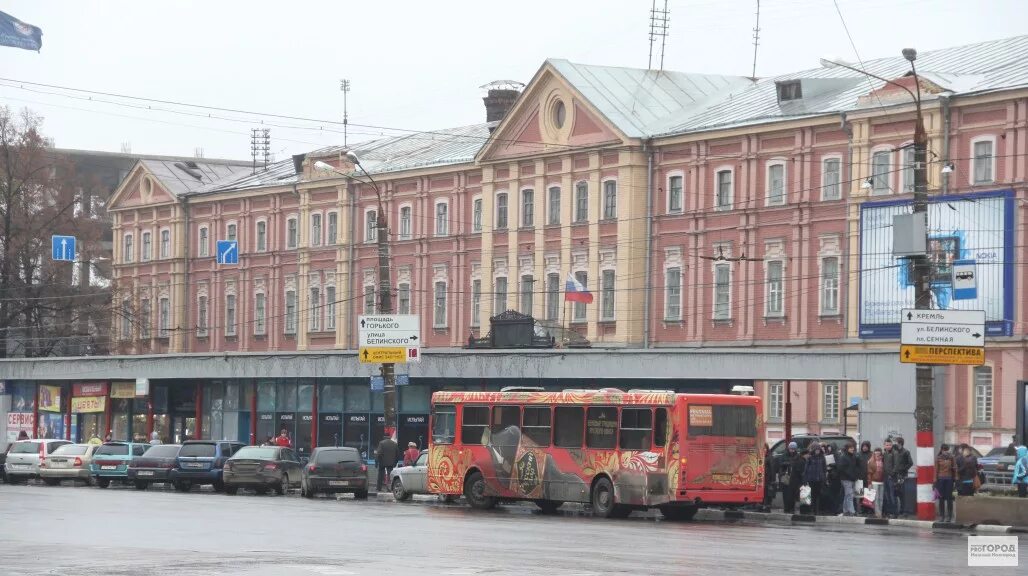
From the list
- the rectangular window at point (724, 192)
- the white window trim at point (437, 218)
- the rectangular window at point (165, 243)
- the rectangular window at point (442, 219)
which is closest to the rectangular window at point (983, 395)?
the rectangular window at point (724, 192)

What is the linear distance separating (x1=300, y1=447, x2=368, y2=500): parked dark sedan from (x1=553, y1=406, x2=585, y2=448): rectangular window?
367 inches

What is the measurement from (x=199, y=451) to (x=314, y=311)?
30978 millimetres

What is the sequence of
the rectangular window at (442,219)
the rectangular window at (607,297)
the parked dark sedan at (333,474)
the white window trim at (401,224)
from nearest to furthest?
the parked dark sedan at (333,474), the rectangular window at (607,297), the rectangular window at (442,219), the white window trim at (401,224)

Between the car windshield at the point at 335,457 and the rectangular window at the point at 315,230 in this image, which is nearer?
the car windshield at the point at 335,457

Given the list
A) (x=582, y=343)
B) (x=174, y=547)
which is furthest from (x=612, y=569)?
(x=582, y=343)

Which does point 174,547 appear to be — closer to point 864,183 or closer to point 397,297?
point 864,183

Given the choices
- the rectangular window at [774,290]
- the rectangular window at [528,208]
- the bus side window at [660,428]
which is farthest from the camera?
the rectangular window at [528,208]

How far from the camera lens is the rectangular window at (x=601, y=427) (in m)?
34.4

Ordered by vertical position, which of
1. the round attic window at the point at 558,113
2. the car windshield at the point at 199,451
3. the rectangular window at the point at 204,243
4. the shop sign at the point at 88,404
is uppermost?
the round attic window at the point at 558,113

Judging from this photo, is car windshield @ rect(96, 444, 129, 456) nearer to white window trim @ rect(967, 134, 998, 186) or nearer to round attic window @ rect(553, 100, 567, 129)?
round attic window @ rect(553, 100, 567, 129)

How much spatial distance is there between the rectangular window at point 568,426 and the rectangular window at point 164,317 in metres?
52.1

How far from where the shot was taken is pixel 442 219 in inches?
2908

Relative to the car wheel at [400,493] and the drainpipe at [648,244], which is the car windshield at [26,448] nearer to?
the car wheel at [400,493]

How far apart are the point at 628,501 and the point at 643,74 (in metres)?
41.0
